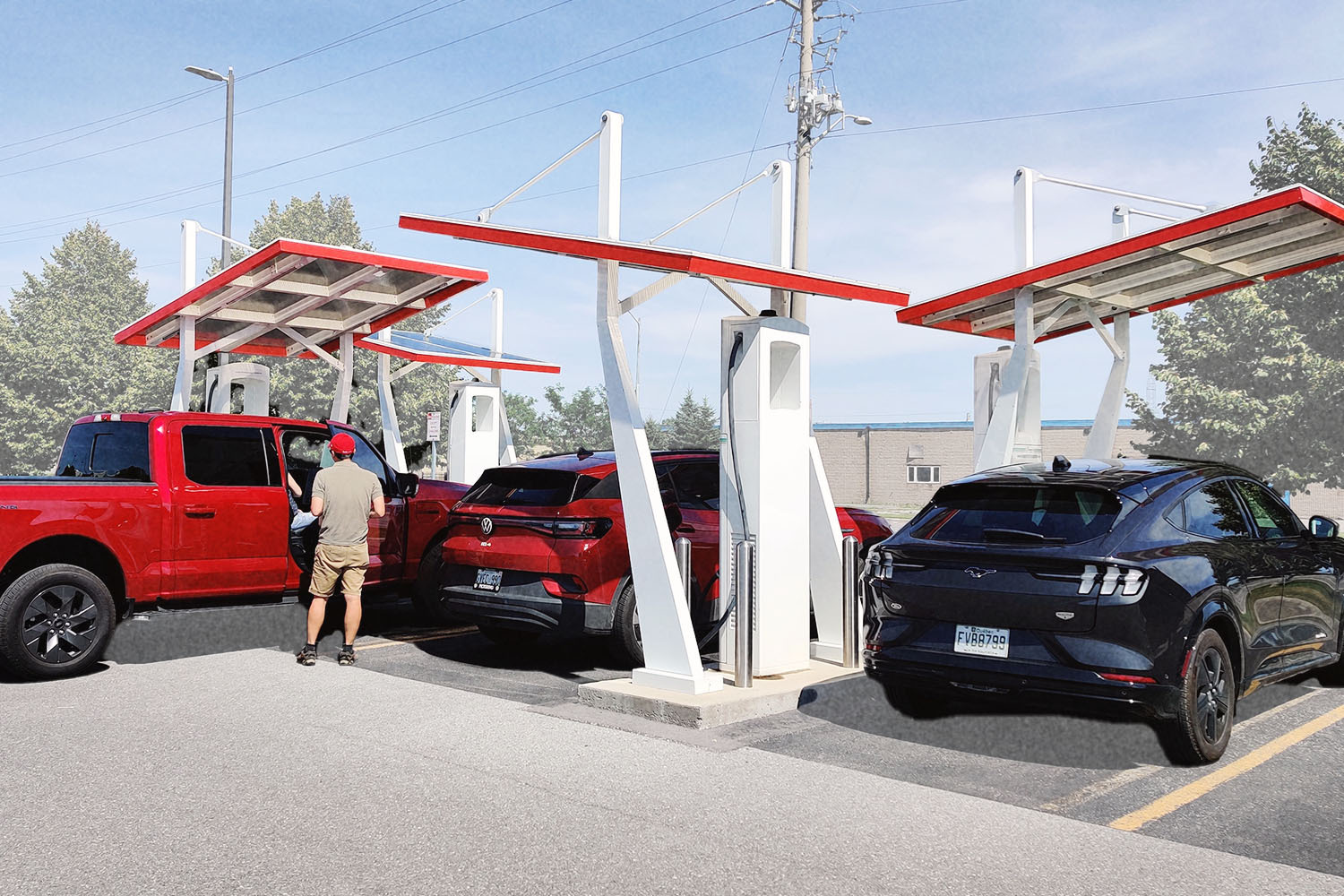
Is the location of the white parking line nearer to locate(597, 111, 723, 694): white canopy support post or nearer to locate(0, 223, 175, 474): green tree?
locate(597, 111, 723, 694): white canopy support post

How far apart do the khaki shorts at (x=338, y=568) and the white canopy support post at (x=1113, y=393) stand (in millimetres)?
7083

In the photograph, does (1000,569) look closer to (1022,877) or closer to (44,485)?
(1022,877)

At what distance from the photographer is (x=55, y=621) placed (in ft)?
27.4

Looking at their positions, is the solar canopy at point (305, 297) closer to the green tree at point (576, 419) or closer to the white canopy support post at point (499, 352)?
the white canopy support post at point (499, 352)

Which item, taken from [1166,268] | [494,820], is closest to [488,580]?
[494,820]

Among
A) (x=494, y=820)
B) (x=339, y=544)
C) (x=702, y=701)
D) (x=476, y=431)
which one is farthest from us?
(x=476, y=431)

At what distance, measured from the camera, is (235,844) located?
15.3 feet

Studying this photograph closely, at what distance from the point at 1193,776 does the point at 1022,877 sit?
2.06m

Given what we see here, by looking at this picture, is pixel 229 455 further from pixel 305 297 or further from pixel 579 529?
pixel 305 297

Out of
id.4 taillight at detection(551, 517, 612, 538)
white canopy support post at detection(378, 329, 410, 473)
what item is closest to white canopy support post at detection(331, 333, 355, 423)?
white canopy support post at detection(378, 329, 410, 473)

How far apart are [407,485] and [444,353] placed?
9140 millimetres

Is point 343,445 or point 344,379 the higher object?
point 344,379

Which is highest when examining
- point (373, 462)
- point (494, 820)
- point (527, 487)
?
point (373, 462)

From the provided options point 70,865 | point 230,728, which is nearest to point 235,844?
point 70,865
